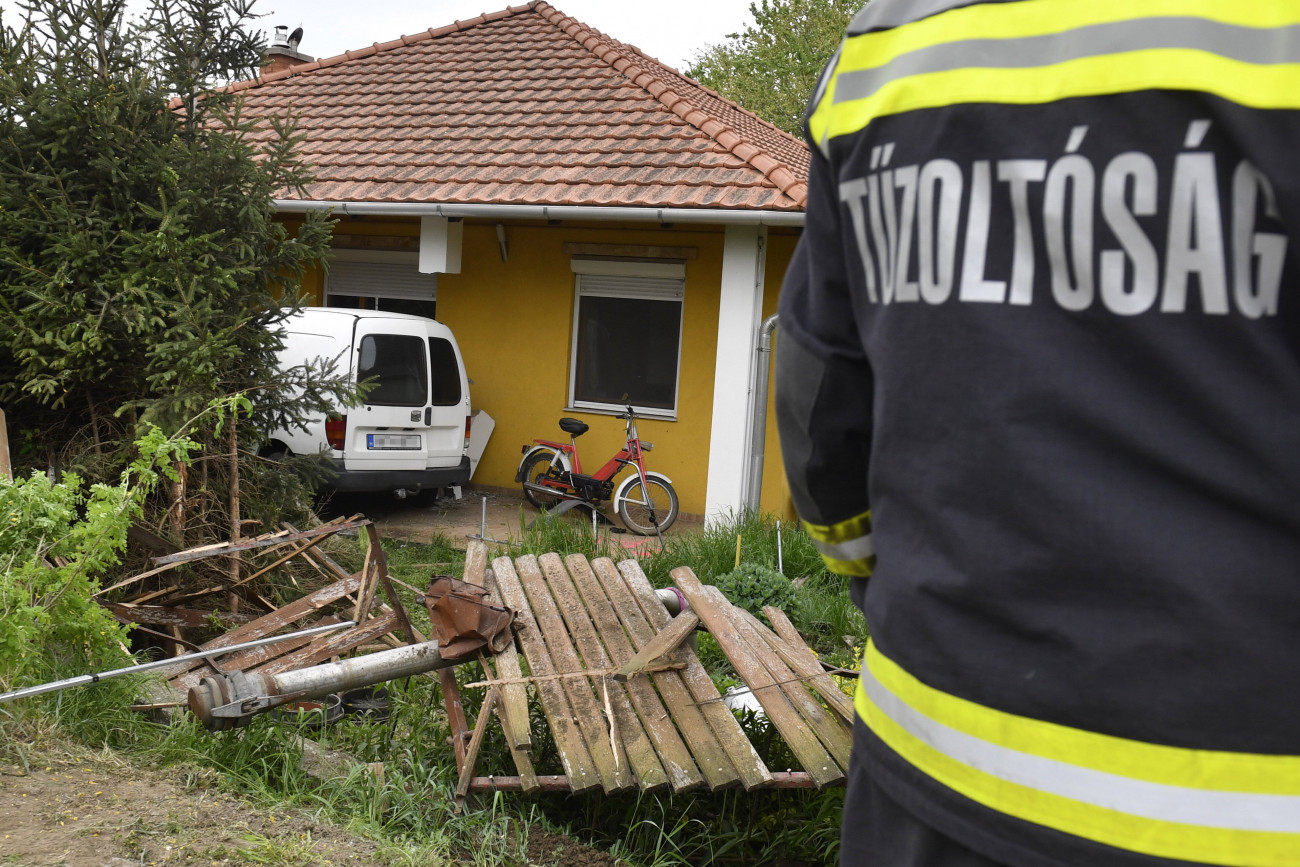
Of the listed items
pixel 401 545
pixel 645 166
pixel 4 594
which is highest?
pixel 645 166

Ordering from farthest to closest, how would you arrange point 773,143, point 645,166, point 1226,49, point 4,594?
point 773,143
point 645,166
point 4,594
point 1226,49

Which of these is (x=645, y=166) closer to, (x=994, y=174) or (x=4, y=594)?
(x=4, y=594)

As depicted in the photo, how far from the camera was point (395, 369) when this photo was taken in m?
10.2

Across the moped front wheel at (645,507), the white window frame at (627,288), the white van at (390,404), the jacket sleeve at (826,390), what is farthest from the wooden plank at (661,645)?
the white window frame at (627,288)

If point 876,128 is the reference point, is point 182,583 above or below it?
below

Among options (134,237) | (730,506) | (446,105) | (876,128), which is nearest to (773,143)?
(446,105)

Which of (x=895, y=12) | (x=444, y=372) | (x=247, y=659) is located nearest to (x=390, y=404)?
(x=444, y=372)

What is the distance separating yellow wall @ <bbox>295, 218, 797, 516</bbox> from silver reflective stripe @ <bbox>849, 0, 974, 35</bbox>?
31.7 ft

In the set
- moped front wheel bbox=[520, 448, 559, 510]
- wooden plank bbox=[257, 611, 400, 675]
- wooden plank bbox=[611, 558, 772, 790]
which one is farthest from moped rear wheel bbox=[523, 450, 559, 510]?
wooden plank bbox=[257, 611, 400, 675]

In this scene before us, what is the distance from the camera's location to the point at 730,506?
9.42 meters

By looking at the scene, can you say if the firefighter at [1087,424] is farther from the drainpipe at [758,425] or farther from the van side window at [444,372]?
the van side window at [444,372]

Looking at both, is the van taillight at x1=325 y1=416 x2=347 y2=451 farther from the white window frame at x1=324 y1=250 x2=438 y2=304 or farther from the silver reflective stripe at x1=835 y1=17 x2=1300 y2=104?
the silver reflective stripe at x1=835 y1=17 x2=1300 y2=104

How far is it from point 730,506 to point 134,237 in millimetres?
5345

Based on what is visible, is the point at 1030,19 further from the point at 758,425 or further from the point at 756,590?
the point at 758,425
